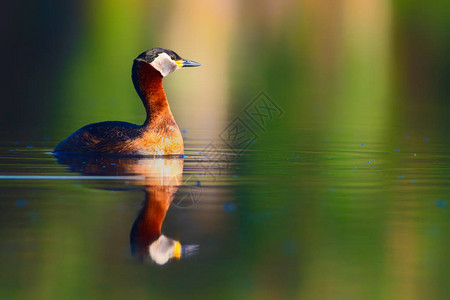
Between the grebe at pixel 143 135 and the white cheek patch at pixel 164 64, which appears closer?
the grebe at pixel 143 135

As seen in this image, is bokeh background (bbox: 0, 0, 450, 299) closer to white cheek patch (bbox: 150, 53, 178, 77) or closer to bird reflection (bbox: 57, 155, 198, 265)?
bird reflection (bbox: 57, 155, 198, 265)

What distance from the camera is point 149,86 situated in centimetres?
1409

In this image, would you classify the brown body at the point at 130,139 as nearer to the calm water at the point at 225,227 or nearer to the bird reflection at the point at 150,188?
the bird reflection at the point at 150,188

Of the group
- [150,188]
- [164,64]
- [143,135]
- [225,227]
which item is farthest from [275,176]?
[164,64]

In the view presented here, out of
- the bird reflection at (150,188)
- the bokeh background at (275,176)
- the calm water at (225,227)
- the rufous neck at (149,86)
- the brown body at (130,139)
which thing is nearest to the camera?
the calm water at (225,227)

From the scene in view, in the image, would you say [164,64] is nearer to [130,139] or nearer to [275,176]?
[130,139]

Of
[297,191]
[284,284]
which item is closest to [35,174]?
[297,191]

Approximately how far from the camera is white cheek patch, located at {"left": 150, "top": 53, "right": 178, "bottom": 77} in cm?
1400

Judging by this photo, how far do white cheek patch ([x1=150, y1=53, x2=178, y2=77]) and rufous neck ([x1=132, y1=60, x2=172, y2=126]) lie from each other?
0.06 metres

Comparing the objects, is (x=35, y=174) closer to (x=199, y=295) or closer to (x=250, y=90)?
(x=199, y=295)

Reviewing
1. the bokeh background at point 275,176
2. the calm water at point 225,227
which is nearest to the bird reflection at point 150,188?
the calm water at point 225,227

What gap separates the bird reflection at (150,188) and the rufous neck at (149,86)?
113cm

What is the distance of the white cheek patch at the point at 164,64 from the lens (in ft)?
45.9

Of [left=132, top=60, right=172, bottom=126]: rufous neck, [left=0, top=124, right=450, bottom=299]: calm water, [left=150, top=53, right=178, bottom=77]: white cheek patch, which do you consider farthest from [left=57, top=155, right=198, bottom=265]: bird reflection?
[left=150, top=53, right=178, bottom=77]: white cheek patch
